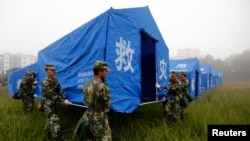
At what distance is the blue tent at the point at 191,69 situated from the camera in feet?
44.3

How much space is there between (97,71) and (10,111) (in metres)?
5.87

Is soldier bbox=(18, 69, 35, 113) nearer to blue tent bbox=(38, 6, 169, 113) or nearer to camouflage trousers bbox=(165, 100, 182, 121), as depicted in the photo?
blue tent bbox=(38, 6, 169, 113)

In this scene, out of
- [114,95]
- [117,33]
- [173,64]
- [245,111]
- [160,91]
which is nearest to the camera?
[114,95]

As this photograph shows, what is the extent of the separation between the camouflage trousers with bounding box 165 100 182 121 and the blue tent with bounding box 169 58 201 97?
614cm

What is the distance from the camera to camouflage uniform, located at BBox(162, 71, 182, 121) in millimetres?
7230

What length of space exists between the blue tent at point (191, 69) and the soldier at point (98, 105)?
965 centimetres

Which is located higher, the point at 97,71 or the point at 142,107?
the point at 97,71

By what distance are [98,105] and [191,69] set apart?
10288mm

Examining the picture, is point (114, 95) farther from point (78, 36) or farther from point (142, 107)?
point (142, 107)

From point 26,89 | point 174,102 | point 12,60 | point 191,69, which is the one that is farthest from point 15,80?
point 12,60

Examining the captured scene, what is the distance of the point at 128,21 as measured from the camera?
5.98 m

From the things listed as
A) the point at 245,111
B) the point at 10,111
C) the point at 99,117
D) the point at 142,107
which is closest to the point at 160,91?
the point at 142,107

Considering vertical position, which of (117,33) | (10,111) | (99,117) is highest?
(117,33)

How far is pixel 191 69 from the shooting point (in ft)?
44.8
